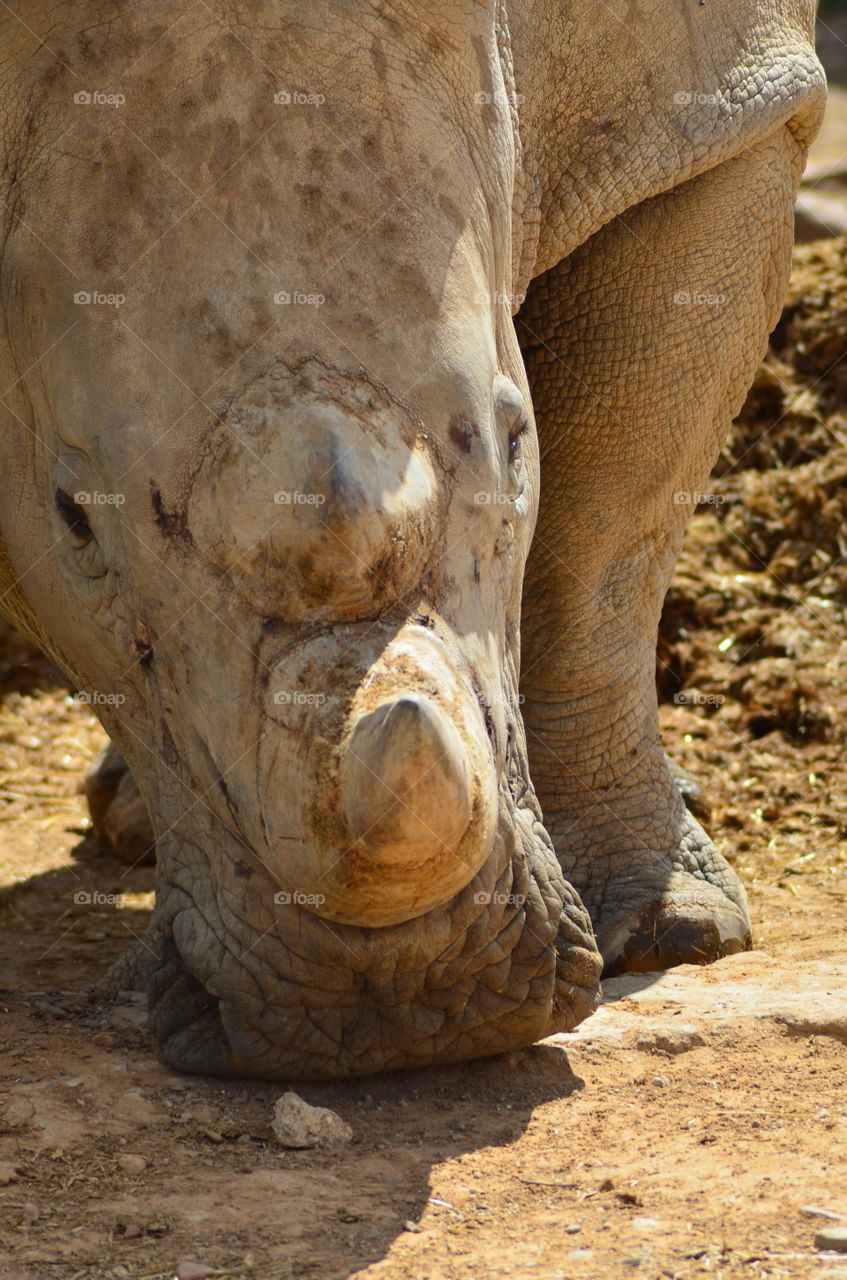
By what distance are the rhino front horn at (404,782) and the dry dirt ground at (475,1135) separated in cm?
60

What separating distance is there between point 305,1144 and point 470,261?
5.02ft

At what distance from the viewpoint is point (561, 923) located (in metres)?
3.18

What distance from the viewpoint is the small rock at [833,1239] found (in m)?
2.49

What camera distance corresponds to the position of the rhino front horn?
7.98ft

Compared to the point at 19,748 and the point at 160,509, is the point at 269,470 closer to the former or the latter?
the point at 160,509

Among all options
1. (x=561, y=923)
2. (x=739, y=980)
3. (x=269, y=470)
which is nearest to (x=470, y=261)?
(x=269, y=470)

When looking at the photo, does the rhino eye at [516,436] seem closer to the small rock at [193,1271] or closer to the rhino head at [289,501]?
the rhino head at [289,501]

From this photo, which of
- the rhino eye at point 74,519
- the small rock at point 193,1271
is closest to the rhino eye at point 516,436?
the rhino eye at point 74,519

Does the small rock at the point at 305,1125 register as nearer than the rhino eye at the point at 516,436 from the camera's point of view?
Yes

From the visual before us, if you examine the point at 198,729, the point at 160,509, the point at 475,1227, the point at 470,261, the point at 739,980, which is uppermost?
the point at 470,261

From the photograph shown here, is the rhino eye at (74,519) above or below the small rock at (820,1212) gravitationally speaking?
above

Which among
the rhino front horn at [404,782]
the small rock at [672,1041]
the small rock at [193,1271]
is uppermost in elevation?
the rhino front horn at [404,782]

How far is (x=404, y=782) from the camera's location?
2.44 m

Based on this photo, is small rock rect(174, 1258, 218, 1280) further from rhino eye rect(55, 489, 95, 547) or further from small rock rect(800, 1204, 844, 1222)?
rhino eye rect(55, 489, 95, 547)
